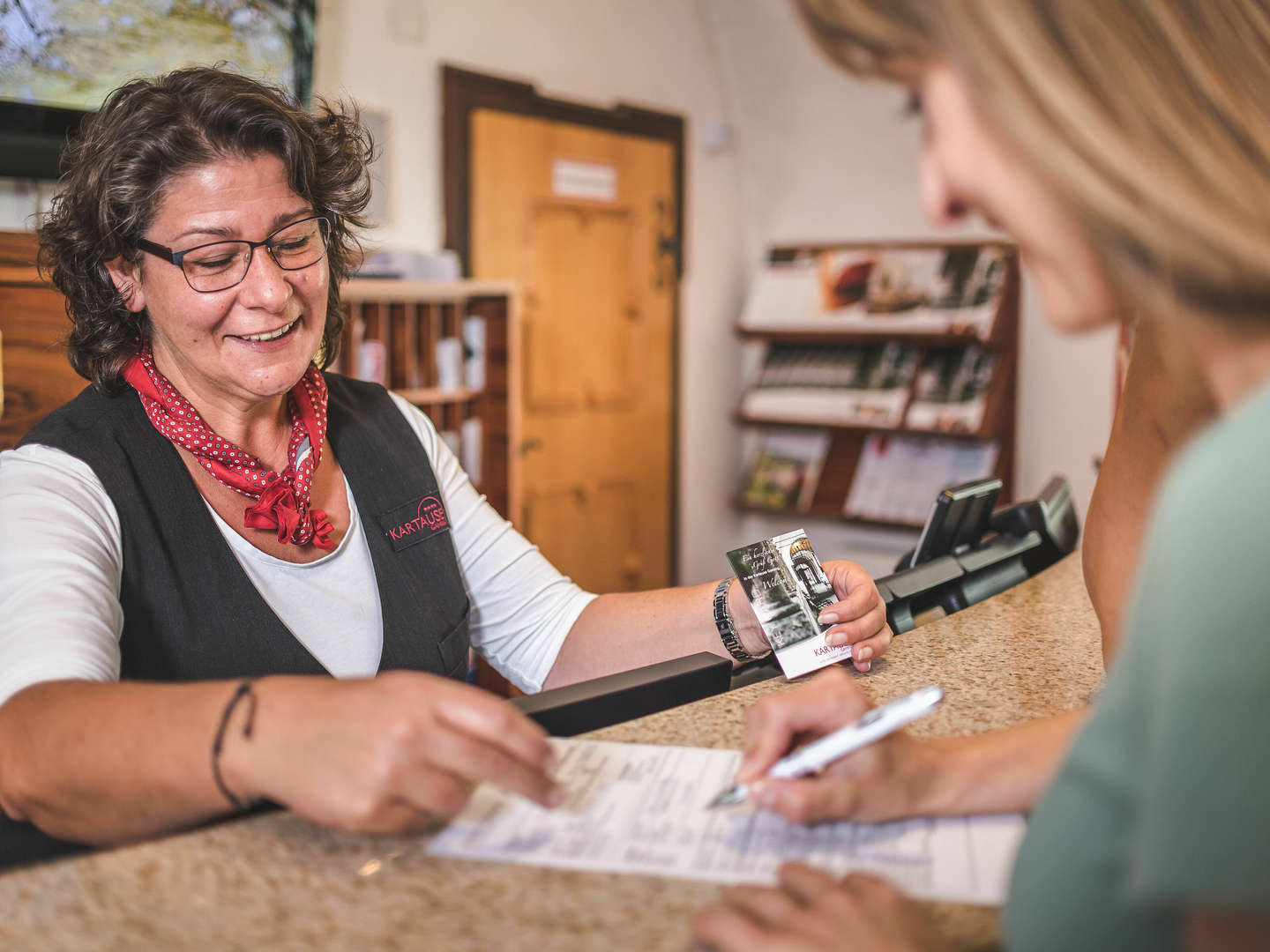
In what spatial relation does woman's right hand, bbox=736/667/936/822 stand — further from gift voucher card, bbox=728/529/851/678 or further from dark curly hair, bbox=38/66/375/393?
dark curly hair, bbox=38/66/375/393

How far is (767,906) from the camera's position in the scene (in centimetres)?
70

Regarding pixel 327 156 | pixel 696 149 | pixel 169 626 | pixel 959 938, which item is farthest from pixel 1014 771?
pixel 696 149

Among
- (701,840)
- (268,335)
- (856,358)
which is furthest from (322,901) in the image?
(856,358)

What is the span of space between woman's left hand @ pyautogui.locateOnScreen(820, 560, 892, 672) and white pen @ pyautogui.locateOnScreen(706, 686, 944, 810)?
0.40 metres

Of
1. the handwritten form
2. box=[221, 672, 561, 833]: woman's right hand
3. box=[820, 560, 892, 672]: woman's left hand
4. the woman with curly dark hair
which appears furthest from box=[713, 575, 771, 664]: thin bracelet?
box=[221, 672, 561, 833]: woman's right hand

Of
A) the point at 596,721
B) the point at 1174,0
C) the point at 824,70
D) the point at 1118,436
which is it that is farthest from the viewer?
the point at 824,70

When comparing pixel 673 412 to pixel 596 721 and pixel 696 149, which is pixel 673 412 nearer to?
pixel 696 149

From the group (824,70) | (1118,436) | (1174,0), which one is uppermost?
(824,70)

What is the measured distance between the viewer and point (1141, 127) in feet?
1.91

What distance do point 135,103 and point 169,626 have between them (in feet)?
2.40

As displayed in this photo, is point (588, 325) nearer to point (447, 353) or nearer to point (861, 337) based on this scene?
point (861, 337)

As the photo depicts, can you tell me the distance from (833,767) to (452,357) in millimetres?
2688

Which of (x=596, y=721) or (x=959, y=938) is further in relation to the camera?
(x=596, y=721)

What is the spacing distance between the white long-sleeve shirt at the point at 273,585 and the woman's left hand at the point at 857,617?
0.49m
